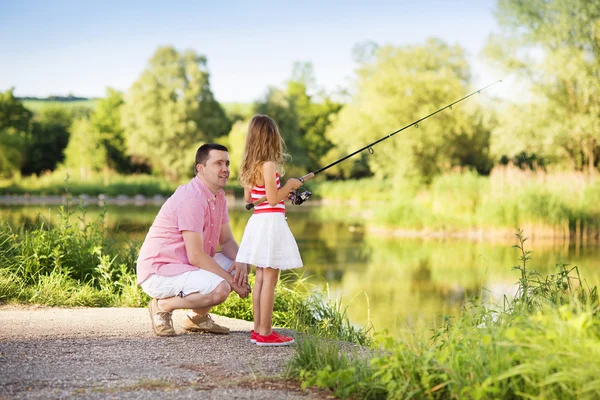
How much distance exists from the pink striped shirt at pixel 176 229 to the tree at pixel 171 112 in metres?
37.9

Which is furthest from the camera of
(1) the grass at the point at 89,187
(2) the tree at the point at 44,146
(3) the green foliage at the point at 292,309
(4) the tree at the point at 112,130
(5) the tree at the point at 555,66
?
(4) the tree at the point at 112,130

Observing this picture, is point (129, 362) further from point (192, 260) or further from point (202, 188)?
point (202, 188)

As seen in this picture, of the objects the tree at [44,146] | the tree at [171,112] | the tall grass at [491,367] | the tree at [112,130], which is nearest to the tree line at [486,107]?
the tree at [44,146]

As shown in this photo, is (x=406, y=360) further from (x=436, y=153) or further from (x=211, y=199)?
(x=436, y=153)

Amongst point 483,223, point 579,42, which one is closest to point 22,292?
point 483,223

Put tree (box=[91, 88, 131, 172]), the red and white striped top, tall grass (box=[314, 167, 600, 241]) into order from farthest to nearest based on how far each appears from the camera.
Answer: tree (box=[91, 88, 131, 172]) → tall grass (box=[314, 167, 600, 241]) → the red and white striped top

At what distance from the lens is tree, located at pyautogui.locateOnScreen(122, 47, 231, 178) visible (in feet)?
140

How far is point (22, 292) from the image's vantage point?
5.89m

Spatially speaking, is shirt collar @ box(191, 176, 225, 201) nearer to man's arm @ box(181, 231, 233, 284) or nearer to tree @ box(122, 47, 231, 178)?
man's arm @ box(181, 231, 233, 284)

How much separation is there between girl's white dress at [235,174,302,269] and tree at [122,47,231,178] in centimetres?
3821

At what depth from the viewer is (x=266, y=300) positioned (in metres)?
4.21

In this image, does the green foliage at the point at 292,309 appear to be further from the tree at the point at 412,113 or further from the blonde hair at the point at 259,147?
the tree at the point at 412,113

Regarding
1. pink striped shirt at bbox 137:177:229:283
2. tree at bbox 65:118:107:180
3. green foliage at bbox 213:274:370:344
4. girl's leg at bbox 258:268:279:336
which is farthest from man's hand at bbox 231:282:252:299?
tree at bbox 65:118:107:180

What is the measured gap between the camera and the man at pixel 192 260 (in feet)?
14.2
